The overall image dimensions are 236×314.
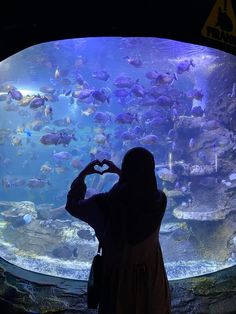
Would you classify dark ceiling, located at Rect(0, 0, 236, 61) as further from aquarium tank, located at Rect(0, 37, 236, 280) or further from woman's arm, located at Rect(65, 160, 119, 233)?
aquarium tank, located at Rect(0, 37, 236, 280)

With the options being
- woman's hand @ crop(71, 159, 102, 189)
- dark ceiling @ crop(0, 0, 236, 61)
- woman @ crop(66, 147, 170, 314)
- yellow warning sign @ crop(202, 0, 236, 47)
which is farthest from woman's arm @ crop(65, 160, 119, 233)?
yellow warning sign @ crop(202, 0, 236, 47)

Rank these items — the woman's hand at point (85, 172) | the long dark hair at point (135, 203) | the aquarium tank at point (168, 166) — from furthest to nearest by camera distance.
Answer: the aquarium tank at point (168, 166), the woman's hand at point (85, 172), the long dark hair at point (135, 203)

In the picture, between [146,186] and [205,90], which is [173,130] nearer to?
[205,90]

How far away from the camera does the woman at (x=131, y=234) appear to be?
214cm

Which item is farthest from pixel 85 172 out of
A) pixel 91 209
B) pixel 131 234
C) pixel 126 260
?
pixel 126 260

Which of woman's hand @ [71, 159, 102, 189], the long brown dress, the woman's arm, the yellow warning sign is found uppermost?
the yellow warning sign

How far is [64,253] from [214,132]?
728cm

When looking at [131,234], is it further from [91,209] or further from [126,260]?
[91,209]

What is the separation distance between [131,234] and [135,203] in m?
0.21

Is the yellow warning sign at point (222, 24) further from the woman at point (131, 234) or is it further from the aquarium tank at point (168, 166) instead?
the aquarium tank at point (168, 166)

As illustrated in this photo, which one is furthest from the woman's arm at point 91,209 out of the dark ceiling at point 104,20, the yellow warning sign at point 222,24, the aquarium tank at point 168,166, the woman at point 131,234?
the aquarium tank at point 168,166

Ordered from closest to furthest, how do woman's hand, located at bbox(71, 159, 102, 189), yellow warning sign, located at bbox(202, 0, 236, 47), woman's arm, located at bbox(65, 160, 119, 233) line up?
woman's arm, located at bbox(65, 160, 119, 233) < woman's hand, located at bbox(71, 159, 102, 189) < yellow warning sign, located at bbox(202, 0, 236, 47)

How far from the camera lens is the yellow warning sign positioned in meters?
3.14

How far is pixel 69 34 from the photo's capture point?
3.42m
